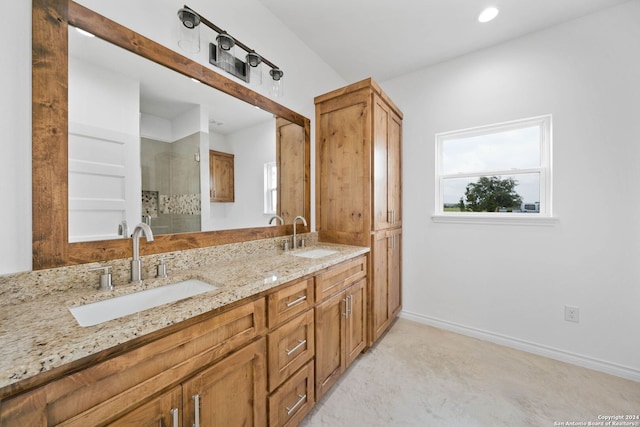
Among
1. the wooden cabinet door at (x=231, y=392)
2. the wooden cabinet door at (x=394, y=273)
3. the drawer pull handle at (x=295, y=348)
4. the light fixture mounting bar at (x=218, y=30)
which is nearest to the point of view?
the wooden cabinet door at (x=231, y=392)

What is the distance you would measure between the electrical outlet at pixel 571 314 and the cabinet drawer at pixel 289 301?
7.26 feet

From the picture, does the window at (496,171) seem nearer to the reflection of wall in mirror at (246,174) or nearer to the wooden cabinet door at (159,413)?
the reflection of wall in mirror at (246,174)

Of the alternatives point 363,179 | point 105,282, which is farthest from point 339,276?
point 105,282

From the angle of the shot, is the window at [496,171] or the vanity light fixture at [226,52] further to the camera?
the window at [496,171]

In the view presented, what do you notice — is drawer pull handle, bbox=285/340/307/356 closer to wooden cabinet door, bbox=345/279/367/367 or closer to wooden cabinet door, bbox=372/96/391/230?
wooden cabinet door, bbox=345/279/367/367

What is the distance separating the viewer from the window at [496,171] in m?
2.19

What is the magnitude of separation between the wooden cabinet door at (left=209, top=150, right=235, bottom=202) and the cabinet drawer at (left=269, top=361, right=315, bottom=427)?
1162 mm

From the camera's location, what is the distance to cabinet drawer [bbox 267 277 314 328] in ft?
3.87

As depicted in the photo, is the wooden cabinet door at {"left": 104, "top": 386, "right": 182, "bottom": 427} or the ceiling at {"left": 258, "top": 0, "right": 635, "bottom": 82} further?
the ceiling at {"left": 258, "top": 0, "right": 635, "bottom": 82}

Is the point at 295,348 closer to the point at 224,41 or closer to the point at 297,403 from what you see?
the point at 297,403

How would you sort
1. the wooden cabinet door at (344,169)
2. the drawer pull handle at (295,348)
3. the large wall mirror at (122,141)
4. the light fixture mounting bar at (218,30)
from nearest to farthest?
the large wall mirror at (122,141) < the drawer pull handle at (295,348) < the light fixture mounting bar at (218,30) < the wooden cabinet door at (344,169)

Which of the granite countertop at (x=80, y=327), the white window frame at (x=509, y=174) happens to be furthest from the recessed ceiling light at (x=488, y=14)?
the granite countertop at (x=80, y=327)

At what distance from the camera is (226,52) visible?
162cm

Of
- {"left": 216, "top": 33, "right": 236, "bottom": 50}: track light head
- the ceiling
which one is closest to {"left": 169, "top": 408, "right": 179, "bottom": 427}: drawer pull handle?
{"left": 216, "top": 33, "right": 236, "bottom": 50}: track light head
